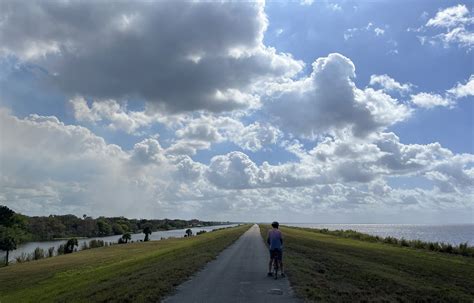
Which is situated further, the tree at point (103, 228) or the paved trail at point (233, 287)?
the tree at point (103, 228)

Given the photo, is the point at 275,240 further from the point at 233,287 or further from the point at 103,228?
the point at 103,228

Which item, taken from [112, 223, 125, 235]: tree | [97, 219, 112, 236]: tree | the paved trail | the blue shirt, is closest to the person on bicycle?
the blue shirt

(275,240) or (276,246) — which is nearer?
(276,246)

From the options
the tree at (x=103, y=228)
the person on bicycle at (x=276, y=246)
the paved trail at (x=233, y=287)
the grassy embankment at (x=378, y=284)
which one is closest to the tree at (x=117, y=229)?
the tree at (x=103, y=228)

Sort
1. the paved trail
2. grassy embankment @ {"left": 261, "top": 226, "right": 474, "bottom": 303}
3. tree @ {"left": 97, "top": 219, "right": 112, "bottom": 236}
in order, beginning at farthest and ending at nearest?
tree @ {"left": 97, "top": 219, "right": 112, "bottom": 236} < grassy embankment @ {"left": 261, "top": 226, "right": 474, "bottom": 303} < the paved trail

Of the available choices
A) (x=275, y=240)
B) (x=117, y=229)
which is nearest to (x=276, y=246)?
(x=275, y=240)

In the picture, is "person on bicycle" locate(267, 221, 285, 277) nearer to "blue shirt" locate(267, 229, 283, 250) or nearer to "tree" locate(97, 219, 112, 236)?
"blue shirt" locate(267, 229, 283, 250)

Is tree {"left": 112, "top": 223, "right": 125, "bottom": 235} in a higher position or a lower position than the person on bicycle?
lower

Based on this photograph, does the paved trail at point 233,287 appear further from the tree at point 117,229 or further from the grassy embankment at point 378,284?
the tree at point 117,229

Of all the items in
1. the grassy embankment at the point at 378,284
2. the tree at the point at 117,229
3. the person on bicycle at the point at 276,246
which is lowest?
the tree at the point at 117,229

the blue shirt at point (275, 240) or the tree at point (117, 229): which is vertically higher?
the blue shirt at point (275, 240)

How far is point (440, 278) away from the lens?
1950 cm

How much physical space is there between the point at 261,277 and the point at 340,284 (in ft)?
10.6

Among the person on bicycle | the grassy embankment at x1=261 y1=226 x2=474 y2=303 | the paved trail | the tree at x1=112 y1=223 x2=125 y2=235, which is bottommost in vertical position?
the tree at x1=112 y1=223 x2=125 y2=235
